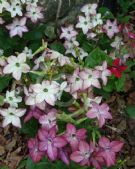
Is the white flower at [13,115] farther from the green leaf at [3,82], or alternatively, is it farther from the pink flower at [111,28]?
the pink flower at [111,28]

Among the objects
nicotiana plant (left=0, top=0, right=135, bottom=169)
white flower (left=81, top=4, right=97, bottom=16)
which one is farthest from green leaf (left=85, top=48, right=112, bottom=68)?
white flower (left=81, top=4, right=97, bottom=16)

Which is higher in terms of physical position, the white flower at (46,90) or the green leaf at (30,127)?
the white flower at (46,90)

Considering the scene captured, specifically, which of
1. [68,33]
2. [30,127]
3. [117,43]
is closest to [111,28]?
[117,43]

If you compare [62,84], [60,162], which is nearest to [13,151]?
[60,162]

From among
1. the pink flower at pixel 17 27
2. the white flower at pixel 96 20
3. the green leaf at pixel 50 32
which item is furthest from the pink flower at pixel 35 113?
the green leaf at pixel 50 32

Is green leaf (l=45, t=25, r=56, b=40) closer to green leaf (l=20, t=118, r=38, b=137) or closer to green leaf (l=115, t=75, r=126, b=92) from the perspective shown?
green leaf (l=115, t=75, r=126, b=92)

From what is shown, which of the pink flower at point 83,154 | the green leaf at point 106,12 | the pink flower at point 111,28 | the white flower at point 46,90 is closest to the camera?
the pink flower at point 83,154
